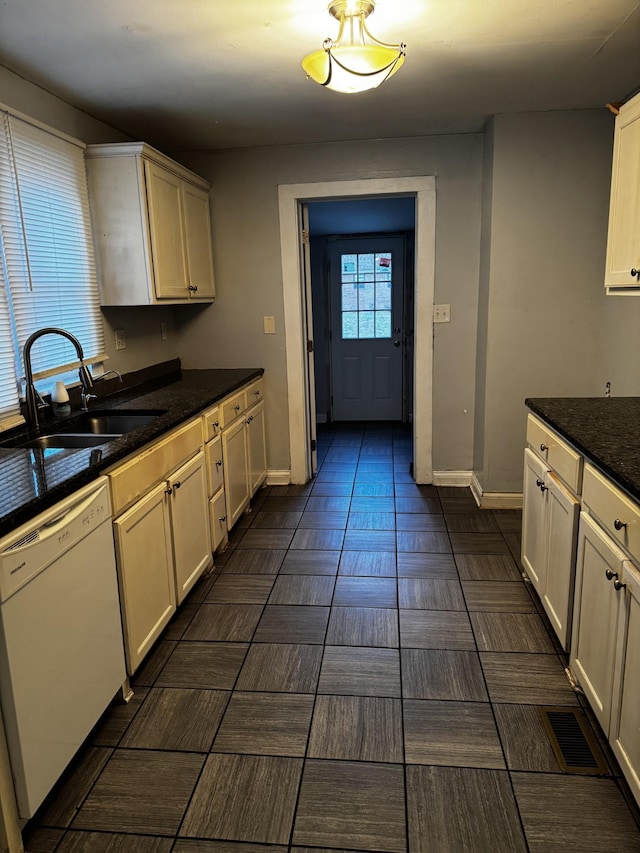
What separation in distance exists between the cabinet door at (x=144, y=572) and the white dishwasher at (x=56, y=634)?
0.08 metres

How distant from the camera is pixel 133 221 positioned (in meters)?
3.13

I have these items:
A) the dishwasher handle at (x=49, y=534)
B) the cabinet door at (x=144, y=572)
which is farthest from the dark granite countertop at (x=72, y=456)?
the cabinet door at (x=144, y=572)

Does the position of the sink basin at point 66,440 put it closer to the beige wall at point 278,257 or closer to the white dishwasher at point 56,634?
the white dishwasher at point 56,634

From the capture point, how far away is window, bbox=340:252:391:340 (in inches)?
244

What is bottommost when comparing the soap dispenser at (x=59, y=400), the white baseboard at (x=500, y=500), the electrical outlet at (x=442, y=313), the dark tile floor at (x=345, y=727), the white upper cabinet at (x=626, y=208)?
the dark tile floor at (x=345, y=727)

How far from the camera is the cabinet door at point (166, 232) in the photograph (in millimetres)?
3178

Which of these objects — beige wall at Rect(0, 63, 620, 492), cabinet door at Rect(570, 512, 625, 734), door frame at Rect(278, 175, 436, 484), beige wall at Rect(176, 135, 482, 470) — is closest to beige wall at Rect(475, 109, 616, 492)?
beige wall at Rect(0, 63, 620, 492)

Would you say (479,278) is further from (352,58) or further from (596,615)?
(596,615)

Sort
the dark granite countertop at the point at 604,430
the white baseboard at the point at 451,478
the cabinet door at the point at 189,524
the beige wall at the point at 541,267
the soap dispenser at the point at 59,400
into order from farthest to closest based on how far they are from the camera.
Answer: the white baseboard at the point at 451,478, the beige wall at the point at 541,267, the soap dispenser at the point at 59,400, the cabinet door at the point at 189,524, the dark granite countertop at the point at 604,430

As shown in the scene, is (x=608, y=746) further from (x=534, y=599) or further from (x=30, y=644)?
(x=30, y=644)

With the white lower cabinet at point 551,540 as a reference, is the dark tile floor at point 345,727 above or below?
below

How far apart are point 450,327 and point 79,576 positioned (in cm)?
303

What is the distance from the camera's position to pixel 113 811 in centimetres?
166

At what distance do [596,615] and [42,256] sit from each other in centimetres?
261
